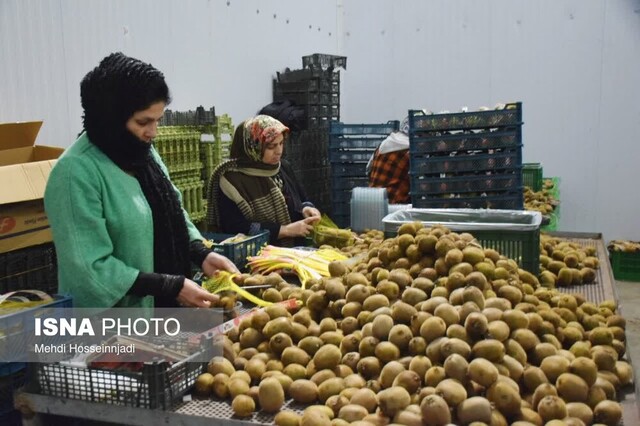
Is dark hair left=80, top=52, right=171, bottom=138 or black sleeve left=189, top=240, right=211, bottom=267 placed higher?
dark hair left=80, top=52, right=171, bottom=138

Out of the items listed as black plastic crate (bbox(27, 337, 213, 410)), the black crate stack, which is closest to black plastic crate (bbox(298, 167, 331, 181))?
the black crate stack

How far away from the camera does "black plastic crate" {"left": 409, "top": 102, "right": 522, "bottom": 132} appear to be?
3418mm

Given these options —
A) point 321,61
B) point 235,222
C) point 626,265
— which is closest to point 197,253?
point 235,222

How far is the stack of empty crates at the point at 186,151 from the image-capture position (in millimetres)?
4367

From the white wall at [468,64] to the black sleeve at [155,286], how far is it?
298cm

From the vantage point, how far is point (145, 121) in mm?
2125

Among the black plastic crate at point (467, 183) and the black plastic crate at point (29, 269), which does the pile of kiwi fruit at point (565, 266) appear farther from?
the black plastic crate at point (29, 269)

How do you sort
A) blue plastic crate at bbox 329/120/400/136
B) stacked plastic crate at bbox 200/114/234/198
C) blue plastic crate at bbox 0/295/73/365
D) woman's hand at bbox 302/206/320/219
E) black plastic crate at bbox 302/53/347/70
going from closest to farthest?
blue plastic crate at bbox 0/295/73/365, woman's hand at bbox 302/206/320/219, stacked plastic crate at bbox 200/114/234/198, blue plastic crate at bbox 329/120/400/136, black plastic crate at bbox 302/53/347/70

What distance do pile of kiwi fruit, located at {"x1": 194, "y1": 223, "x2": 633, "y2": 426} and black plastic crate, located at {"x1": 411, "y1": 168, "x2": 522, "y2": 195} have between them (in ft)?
4.23

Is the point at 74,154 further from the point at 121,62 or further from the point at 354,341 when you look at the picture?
the point at 354,341

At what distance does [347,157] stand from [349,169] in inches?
4.5

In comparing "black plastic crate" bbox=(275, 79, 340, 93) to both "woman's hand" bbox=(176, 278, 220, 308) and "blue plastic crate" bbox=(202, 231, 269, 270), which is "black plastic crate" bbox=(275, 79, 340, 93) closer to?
"blue plastic crate" bbox=(202, 231, 269, 270)

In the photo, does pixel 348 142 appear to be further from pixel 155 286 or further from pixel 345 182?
pixel 155 286

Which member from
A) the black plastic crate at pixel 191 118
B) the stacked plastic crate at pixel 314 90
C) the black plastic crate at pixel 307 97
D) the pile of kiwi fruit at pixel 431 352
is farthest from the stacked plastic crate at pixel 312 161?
the pile of kiwi fruit at pixel 431 352
